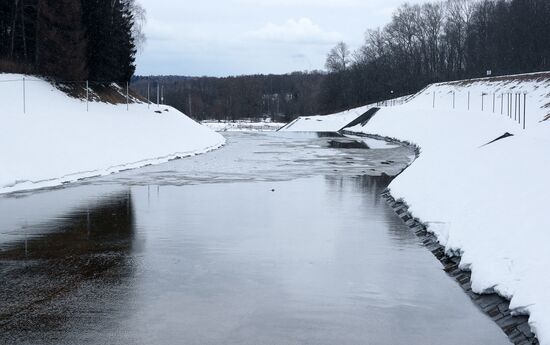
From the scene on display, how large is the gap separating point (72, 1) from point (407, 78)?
86.1m

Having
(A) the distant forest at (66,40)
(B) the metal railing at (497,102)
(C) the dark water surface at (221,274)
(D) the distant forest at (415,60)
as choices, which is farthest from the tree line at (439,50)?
(C) the dark water surface at (221,274)

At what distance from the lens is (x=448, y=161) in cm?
2070

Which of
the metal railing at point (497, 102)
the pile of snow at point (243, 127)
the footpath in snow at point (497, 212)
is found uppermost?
the metal railing at point (497, 102)

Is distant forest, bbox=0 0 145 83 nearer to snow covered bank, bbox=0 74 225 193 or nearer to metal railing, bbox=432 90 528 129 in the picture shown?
snow covered bank, bbox=0 74 225 193

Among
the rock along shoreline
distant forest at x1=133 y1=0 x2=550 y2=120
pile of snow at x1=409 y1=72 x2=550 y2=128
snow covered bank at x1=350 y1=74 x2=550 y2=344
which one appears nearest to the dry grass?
pile of snow at x1=409 y1=72 x2=550 y2=128

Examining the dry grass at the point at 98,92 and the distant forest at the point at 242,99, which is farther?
the distant forest at the point at 242,99

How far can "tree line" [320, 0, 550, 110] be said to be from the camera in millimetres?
85688

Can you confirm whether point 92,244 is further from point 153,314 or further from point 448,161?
point 448,161

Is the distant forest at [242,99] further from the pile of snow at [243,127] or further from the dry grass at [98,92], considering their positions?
the dry grass at [98,92]

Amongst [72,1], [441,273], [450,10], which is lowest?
[441,273]

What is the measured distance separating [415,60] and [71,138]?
10947cm

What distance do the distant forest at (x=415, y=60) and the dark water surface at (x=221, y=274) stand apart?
213ft

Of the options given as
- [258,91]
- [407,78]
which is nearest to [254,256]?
[407,78]

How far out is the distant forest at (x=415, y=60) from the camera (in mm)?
86312
